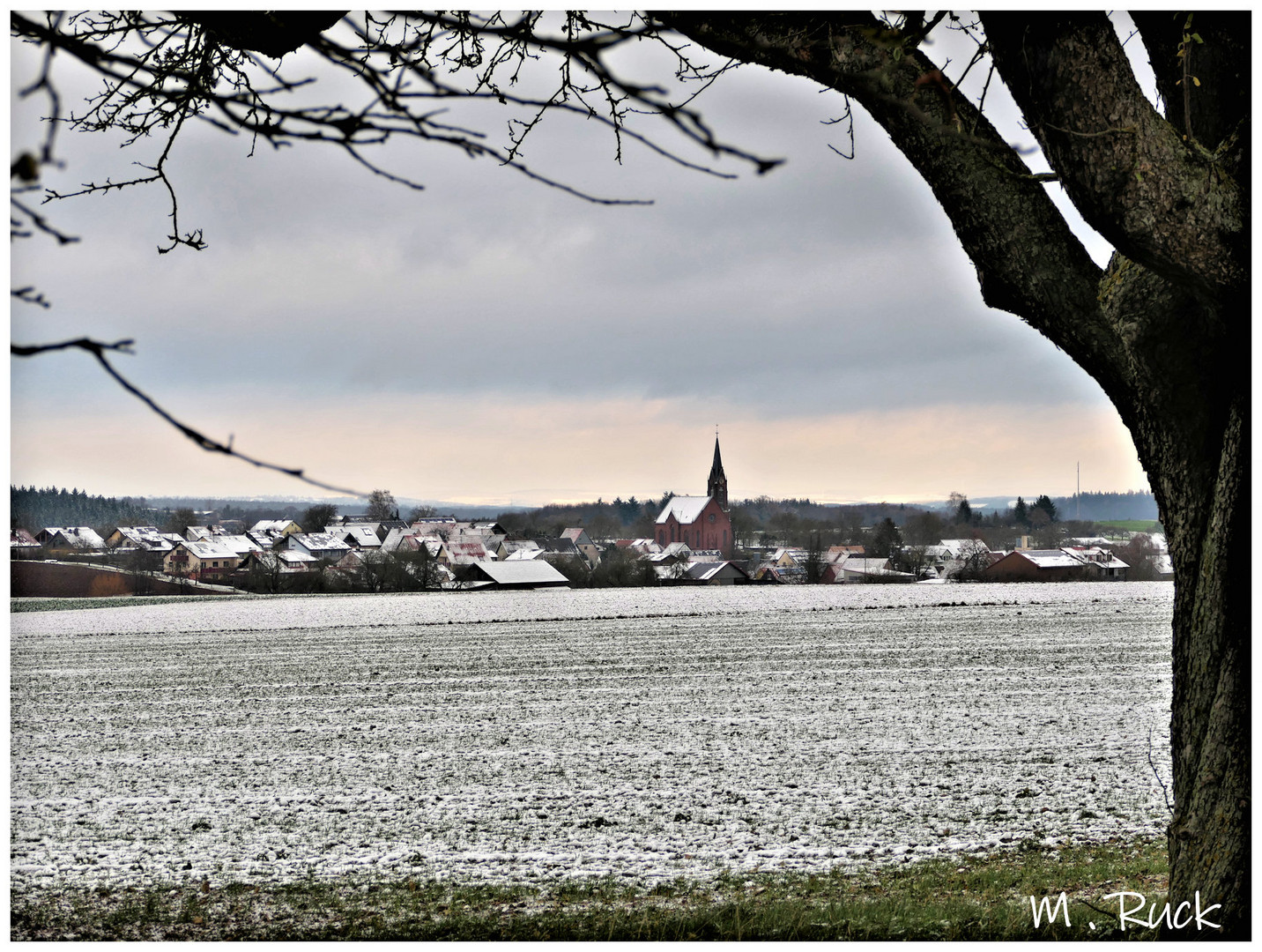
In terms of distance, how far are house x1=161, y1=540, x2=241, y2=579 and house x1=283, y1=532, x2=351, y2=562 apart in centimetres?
357

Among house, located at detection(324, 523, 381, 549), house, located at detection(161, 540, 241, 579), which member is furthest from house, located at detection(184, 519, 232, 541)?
house, located at detection(324, 523, 381, 549)

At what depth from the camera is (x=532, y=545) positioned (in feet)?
225

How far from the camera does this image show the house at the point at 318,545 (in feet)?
181

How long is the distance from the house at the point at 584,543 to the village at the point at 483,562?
0.50 ft

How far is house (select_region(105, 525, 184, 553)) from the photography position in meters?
32.7

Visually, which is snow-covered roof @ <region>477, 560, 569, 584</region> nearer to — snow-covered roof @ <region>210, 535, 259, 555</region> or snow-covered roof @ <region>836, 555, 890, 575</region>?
snow-covered roof @ <region>210, 535, 259, 555</region>

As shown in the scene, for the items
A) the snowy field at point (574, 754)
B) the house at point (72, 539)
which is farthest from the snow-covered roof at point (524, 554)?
the snowy field at point (574, 754)

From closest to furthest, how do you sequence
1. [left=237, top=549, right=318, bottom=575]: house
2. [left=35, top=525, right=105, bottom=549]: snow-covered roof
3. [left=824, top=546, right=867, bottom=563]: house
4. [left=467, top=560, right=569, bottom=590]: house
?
[left=35, top=525, right=105, bottom=549]: snow-covered roof
[left=237, top=549, right=318, bottom=575]: house
[left=467, top=560, right=569, bottom=590]: house
[left=824, top=546, right=867, bottom=563]: house

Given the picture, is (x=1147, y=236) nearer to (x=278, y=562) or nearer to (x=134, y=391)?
(x=134, y=391)

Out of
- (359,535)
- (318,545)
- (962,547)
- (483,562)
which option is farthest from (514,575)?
(962,547)

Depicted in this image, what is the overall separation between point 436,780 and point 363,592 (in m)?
45.4

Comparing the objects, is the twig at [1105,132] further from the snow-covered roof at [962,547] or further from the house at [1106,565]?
the snow-covered roof at [962,547]

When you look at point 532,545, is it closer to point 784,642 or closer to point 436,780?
point 784,642

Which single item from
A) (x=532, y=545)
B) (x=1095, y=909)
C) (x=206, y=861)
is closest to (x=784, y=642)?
(x=206, y=861)
